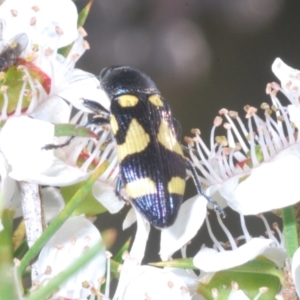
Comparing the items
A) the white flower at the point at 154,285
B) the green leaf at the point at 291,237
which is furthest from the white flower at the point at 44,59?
the green leaf at the point at 291,237

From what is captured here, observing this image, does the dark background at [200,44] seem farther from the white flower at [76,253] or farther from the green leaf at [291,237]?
the green leaf at [291,237]

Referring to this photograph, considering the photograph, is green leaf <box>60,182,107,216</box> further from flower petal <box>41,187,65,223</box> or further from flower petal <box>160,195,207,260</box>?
flower petal <box>160,195,207,260</box>

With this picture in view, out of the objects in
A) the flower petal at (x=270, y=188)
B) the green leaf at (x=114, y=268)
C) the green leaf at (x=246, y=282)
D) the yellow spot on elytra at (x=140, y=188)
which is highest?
the flower petal at (x=270, y=188)

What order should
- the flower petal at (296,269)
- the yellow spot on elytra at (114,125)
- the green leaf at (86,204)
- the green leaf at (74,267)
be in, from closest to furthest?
1. the green leaf at (74,267)
2. the flower petal at (296,269)
3. the green leaf at (86,204)
4. the yellow spot on elytra at (114,125)

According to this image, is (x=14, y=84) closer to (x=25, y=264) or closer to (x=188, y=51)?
(x=25, y=264)

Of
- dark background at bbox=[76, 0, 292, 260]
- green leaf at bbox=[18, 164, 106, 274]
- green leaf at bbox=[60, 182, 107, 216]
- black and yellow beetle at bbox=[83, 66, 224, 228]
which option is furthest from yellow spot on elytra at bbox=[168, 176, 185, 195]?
dark background at bbox=[76, 0, 292, 260]

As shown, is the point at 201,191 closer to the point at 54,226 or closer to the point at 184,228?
the point at 184,228
